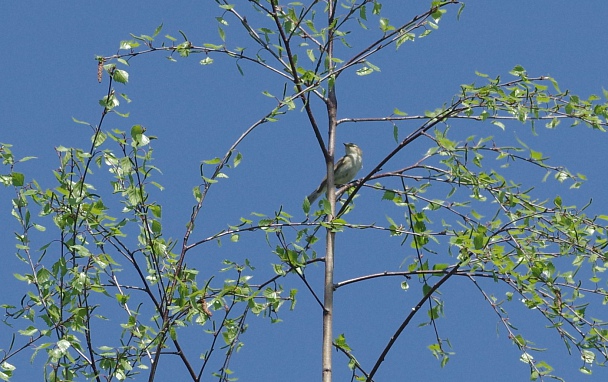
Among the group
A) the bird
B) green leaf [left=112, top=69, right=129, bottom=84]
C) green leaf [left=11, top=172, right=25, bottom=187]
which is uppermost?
the bird

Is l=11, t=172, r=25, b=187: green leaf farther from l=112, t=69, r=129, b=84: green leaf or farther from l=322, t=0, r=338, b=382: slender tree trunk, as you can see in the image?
l=322, t=0, r=338, b=382: slender tree trunk

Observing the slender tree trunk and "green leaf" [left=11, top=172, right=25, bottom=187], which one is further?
the slender tree trunk

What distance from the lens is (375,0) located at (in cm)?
657

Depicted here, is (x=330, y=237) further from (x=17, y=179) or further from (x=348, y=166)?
(x=348, y=166)

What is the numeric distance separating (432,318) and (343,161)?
502cm

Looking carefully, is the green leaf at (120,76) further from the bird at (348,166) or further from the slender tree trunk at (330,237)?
the bird at (348,166)

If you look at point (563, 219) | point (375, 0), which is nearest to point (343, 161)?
point (375, 0)

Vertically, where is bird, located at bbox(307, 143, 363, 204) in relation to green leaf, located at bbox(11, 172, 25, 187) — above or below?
above

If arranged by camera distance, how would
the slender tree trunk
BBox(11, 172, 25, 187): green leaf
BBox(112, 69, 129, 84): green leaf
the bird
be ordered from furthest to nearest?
the bird
the slender tree trunk
BBox(11, 172, 25, 187): green leaf
BBox(112, 69, 129, 84): green leaf

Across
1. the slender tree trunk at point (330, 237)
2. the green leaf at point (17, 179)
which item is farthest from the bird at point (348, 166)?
the green leaf at point (17, 179)

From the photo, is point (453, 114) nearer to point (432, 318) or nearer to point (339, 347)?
point (432, 318)

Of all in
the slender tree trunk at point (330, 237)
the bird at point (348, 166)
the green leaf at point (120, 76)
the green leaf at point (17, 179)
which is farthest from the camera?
the bird at point (348, 166)

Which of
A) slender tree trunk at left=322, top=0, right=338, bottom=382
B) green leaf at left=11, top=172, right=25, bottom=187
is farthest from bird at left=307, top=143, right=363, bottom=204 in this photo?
green leaf at left=11, top=172, right=25, bottom=187

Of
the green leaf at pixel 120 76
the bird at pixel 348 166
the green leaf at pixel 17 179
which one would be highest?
the bird at pixel 348 166
